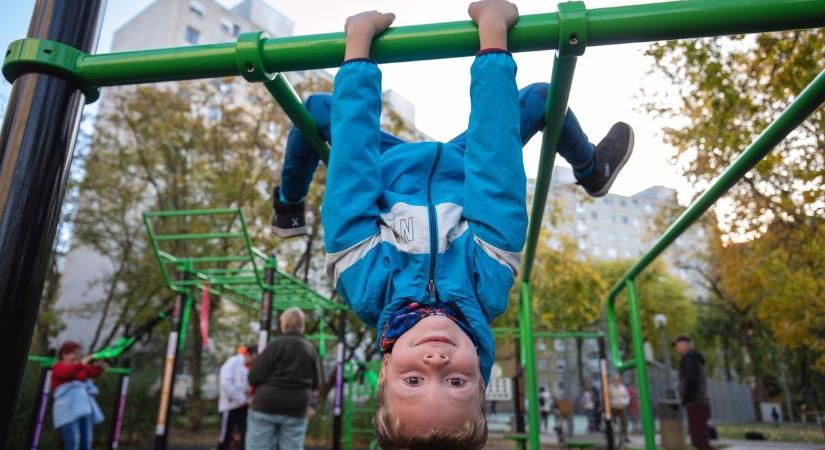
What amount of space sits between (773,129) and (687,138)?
739cm

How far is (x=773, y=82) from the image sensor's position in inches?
240

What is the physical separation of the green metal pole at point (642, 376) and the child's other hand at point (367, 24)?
2.61 m

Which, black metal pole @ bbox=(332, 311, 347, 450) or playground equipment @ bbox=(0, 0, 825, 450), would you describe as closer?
playground equipment @ bbox=(0, 0, 825, 450)

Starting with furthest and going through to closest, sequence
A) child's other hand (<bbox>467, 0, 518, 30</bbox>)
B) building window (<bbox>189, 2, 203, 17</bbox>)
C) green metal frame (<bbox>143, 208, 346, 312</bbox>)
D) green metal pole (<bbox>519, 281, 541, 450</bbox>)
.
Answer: building window (<bbox>189, 2, 203, 17</bbox>) → green metal frame (<bbox>143, 208, 346, 312</bbox>) → green metal pole (<bbox>519, 281, 541, 450</bbox>) → child's other hand (<bbox>467, 0, 518, 30</bbox>)

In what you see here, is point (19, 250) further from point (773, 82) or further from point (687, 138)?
point (687, 138)

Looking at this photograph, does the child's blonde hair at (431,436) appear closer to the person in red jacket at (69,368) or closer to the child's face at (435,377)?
the child's face at (435,377)

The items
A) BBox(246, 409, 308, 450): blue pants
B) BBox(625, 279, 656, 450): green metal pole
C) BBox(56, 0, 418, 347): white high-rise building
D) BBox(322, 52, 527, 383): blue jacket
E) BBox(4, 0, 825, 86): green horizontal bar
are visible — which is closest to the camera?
BBox(4, 0, 825, 86): green horizontal bar

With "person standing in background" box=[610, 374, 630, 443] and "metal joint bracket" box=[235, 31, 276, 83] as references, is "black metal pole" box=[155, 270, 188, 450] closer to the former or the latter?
"metal joint bracket" box=[235, 31, 276, 83]

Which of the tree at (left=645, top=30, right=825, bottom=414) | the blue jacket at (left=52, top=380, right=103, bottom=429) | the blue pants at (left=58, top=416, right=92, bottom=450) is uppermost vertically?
the tree at (left=645, top=30, right=825, bottom=414)

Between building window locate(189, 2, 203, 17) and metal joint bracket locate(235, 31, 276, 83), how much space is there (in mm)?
25267

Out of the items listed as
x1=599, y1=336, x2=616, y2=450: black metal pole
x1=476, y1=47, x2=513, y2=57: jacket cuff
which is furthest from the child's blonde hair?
x1=599, y1=336, x2=616, y2=450: black metal pole

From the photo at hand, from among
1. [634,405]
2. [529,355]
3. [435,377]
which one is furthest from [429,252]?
[634,405]

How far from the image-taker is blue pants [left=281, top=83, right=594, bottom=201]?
5.78ft

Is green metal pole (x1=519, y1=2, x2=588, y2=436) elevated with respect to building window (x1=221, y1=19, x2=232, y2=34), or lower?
lower
